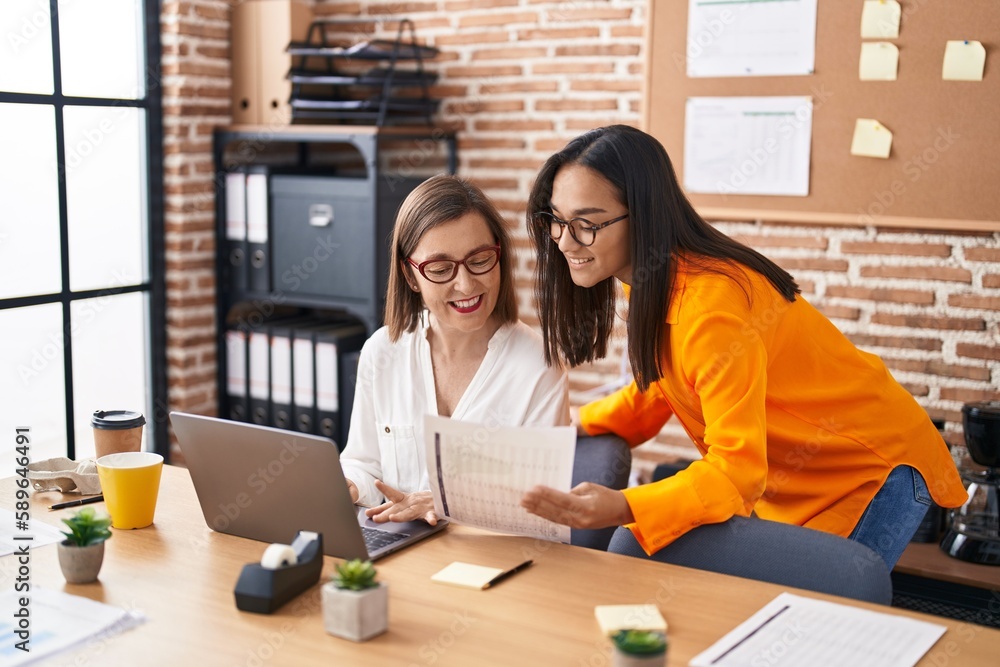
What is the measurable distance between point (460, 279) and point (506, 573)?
2.12 feet

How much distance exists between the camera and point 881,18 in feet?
9.80

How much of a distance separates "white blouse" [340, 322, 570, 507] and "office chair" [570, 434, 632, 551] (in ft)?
0.27

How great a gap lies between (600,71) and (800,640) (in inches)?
98.6

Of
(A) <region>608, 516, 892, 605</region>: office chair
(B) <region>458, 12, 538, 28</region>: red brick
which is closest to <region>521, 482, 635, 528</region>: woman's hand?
(A) <region>608, 516, 892, 605</region>: office chair

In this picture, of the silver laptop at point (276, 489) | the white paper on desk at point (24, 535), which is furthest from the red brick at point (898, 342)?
the white paper on desk at point (24, 535)

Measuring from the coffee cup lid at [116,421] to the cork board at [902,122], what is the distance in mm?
2004

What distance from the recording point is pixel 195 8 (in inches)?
142

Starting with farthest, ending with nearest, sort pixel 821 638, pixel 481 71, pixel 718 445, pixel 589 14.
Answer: pixel 481 71, pixel 589 14, pixel 718 445, pixel 821 638

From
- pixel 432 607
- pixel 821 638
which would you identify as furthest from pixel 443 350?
pixel 821 638

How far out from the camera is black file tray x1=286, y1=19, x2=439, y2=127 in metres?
3.47

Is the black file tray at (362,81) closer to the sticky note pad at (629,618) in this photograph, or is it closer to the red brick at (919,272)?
the red brick at (919,272)

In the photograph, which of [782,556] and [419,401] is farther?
[419,401]

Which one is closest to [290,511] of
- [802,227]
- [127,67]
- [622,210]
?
[622,210]

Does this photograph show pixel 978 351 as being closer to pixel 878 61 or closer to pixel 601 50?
pixel 878 61
